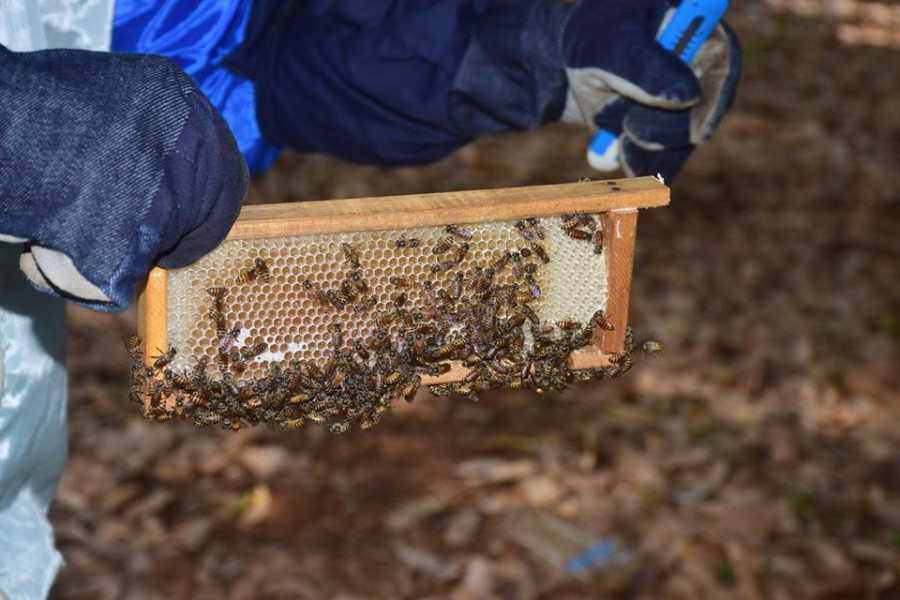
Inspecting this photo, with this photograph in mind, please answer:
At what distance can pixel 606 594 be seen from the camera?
4.93 m

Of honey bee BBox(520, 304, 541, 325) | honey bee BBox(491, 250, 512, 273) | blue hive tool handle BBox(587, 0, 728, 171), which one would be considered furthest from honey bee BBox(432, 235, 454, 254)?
blue hive tool handle BBox(587, 0, 728, 171)

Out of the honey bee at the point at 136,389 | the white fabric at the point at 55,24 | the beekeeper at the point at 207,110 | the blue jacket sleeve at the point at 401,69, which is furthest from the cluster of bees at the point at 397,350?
the white fabric at the point at 55,24

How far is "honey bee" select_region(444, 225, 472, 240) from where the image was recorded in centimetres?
244

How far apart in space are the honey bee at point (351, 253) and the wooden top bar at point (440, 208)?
0.30 feet

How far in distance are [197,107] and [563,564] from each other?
3.76 metres

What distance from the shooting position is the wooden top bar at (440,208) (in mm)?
2223

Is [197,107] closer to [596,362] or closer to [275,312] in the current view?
[275,312]

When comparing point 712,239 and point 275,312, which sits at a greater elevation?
point 275,312

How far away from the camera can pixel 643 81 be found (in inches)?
104

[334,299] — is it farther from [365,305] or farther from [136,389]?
[136,389]

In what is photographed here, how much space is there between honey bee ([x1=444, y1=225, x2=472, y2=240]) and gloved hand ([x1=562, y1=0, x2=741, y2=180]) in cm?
61

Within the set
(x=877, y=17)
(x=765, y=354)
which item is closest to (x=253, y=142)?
(x=765, y=354)

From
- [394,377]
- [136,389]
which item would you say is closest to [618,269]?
[394,377]

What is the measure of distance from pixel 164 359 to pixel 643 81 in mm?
1400
